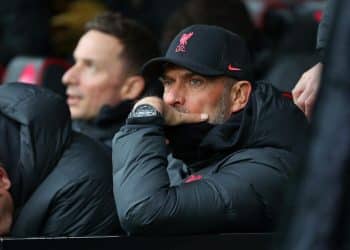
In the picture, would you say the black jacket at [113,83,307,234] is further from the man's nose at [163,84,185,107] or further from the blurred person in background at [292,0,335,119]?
the man's nose at [163,84,185,107]

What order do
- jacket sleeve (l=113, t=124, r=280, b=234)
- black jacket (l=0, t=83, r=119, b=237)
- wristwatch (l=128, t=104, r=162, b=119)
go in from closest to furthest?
1. jacket sleeve (l=113, t=124, r=280, b=234)
2. wristwatch (l=128, t=104, r=162, b=119)
3. black jacket (l=0, t=83, r=119, b=237)

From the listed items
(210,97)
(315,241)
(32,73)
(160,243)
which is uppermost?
(315,241)

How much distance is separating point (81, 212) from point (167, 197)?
1.83 ft

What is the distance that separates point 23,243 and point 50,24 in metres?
4.05

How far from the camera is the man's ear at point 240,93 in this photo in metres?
3.23

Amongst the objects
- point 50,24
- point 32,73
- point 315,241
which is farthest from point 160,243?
point 50,24

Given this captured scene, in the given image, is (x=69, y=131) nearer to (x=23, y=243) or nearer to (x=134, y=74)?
(x=23, y=243)

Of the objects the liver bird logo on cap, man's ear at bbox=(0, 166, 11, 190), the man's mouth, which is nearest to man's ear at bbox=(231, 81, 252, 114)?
the liver bird logo on cap

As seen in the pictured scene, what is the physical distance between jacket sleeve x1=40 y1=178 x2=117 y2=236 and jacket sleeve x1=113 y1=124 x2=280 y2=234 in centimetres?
36

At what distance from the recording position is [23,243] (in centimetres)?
253

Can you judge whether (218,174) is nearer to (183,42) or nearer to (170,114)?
(170,114)

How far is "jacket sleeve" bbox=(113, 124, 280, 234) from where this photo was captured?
2.80 metres

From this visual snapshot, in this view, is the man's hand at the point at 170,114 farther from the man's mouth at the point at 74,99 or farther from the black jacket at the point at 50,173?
the man's mouth at the point at 74,99

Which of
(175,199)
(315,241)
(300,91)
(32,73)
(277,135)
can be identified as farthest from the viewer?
(32,73)
